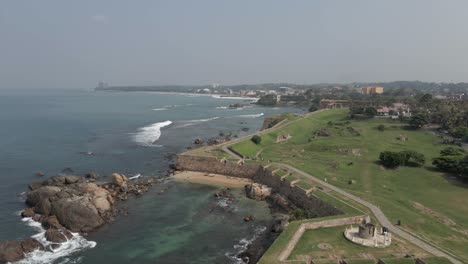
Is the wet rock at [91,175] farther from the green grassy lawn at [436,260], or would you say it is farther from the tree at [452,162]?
the tree at [452,162]

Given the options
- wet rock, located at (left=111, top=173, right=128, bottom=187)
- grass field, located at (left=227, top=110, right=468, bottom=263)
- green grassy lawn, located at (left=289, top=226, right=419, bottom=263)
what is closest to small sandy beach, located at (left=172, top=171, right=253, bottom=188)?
wet rock, located at (left=111, top=173, right=128, bottom=187)

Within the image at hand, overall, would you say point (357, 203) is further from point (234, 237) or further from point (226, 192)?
point (226, 192)

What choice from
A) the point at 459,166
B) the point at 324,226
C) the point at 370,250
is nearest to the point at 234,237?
the point at 324,226

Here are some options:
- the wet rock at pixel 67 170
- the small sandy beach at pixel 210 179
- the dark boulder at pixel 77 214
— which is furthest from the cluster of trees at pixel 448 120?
the wet rock at pixel 67 170

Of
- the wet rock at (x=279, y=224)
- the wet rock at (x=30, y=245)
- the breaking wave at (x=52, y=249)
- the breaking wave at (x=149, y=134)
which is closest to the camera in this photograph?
the breaking wave at (x=52, y=249)

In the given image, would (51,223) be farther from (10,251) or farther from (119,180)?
(119,180)

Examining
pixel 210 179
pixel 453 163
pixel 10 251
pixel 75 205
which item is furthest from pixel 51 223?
pixel 453 163
